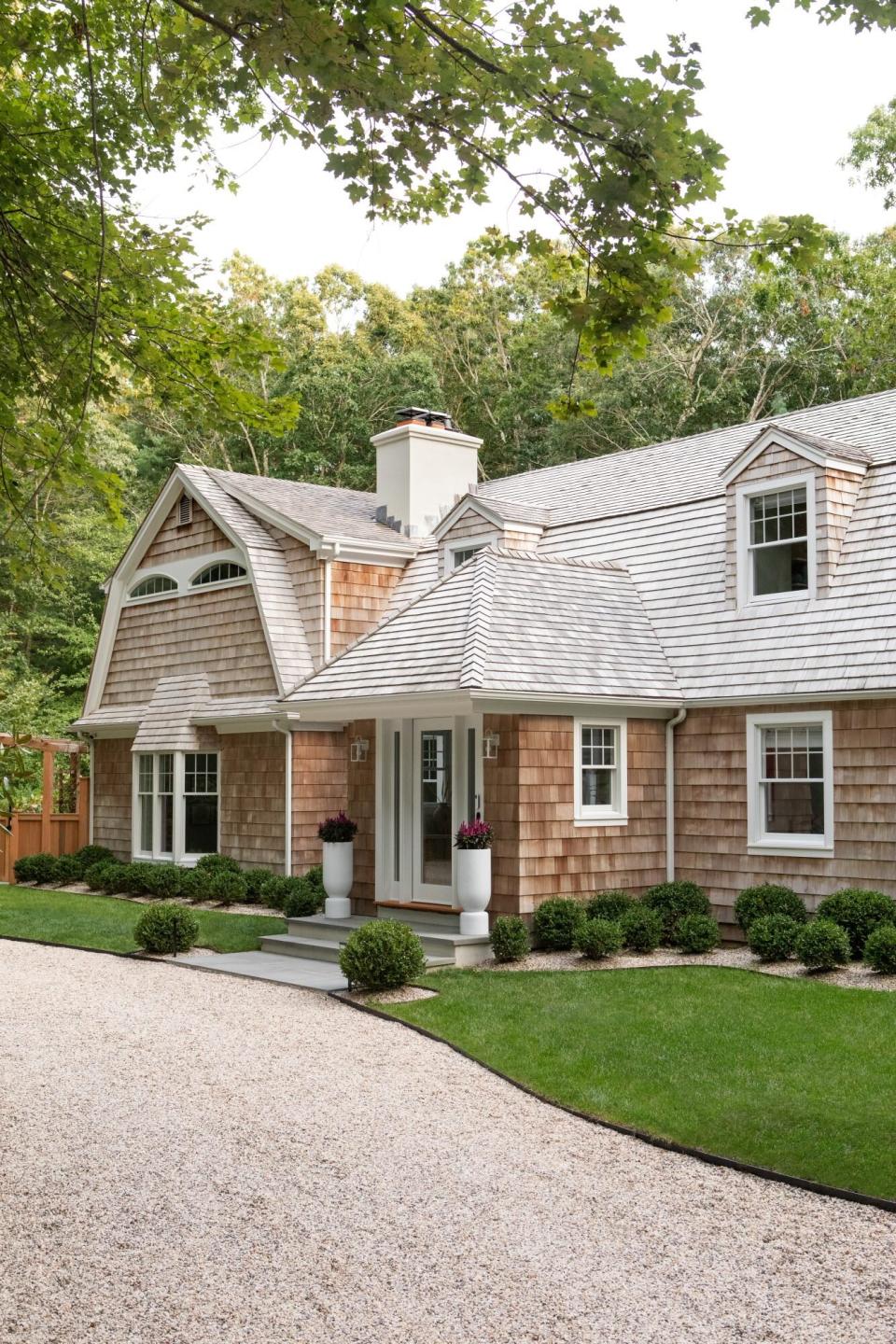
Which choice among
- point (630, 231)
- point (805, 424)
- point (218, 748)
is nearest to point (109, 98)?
point (630, 231)

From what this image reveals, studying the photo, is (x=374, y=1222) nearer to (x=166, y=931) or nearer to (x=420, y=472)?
(x=166, y=931)

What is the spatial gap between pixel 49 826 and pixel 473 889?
13.0 meters

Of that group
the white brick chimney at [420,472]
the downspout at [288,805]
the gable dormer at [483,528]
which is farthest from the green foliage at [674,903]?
the white brick chimney at [420,472]

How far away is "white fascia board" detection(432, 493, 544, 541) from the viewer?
18.1 meters

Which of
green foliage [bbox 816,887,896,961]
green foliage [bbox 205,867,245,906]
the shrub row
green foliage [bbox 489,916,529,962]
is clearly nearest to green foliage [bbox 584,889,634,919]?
green foliage [bbox 489,916,529,962]

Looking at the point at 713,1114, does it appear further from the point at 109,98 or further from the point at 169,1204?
the point at 109,98

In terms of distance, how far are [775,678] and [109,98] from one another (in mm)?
8681

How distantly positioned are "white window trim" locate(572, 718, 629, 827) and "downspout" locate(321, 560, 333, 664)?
613 centimetres

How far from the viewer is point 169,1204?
5.90 metres

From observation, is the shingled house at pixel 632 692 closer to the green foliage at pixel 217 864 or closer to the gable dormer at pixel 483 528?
the gable dormer at pixel 483 528

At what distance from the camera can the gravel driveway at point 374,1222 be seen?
4.68 meters

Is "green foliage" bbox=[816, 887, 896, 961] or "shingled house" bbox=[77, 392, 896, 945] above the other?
"shingled house" bbox=[77, 392, 896, 945]

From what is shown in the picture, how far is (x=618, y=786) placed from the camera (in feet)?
47.2

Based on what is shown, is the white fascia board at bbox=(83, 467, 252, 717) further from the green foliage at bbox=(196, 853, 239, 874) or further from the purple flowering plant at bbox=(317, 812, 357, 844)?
the purple flowering plant at bbox=(317, 812, 357, 844)
